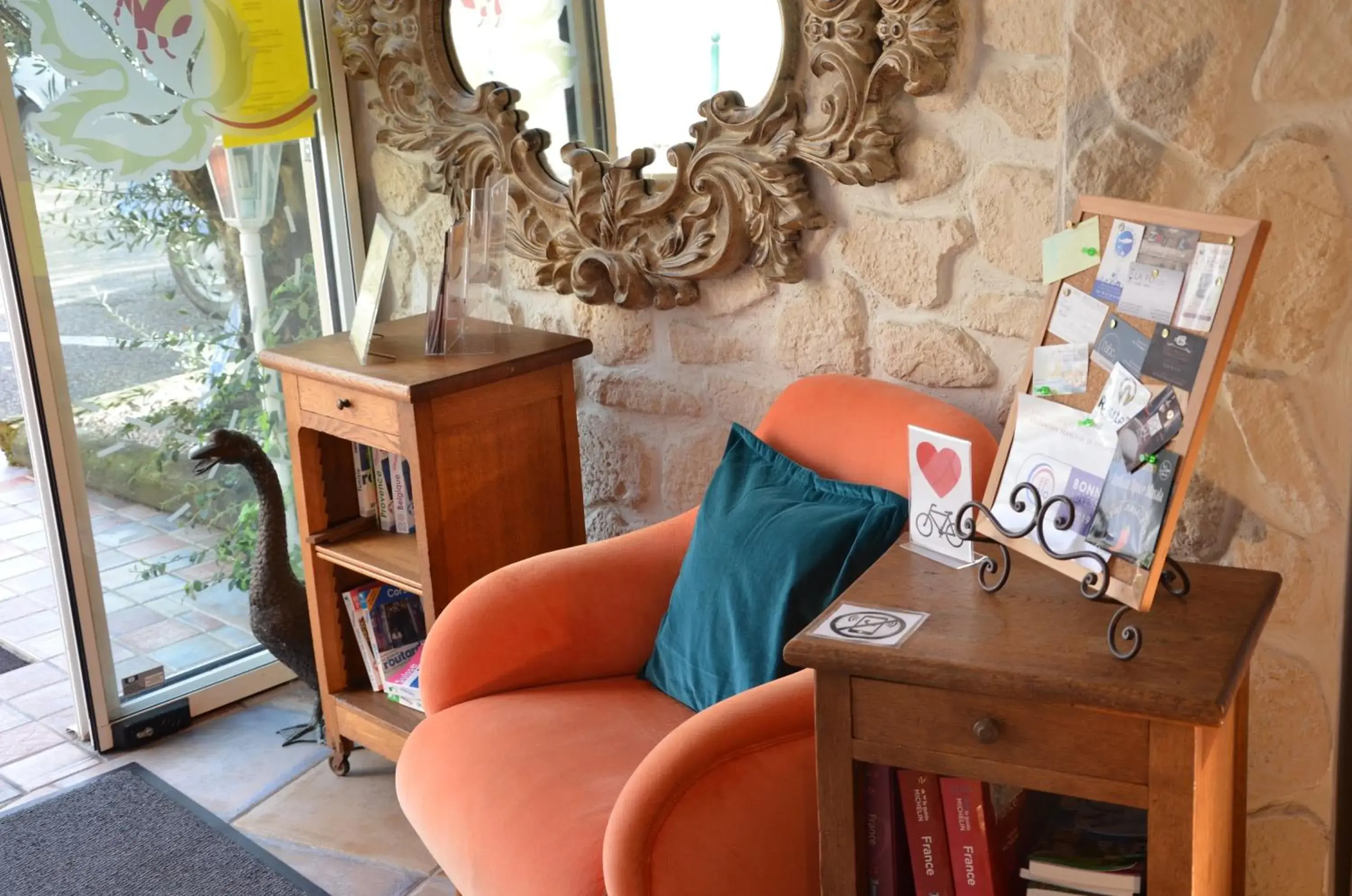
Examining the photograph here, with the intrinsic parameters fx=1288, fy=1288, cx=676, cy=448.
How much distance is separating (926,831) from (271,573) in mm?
1695

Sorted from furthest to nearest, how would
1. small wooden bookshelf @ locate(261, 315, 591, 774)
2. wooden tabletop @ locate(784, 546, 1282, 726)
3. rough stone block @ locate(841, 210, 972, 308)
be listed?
small wooden bookshelf @ locate(261, 315, 591, 774) < rough stone block @ locate(841, 210, 972, 308) < wooden tabletop @ locate(784, 546, 1282, 726)

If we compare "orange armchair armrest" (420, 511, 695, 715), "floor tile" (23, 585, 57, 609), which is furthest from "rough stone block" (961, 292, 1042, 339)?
"floor tile" (23, 585, 57, 609)

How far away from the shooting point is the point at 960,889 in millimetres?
1485

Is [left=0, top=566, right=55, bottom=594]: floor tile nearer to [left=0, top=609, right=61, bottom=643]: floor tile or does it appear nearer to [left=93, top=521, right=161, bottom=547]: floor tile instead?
[left=0, top=609, right=61, bottom=643]: floor tile

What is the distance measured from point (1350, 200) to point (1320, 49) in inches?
6.7

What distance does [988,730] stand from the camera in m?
1.35

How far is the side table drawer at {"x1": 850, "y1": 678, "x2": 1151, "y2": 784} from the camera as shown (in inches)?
51.4

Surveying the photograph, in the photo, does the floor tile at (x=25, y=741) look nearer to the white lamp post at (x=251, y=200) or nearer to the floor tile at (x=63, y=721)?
the floor tile at (x=63, y=721)

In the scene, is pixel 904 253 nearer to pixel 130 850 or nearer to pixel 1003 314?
pixel 1003 314

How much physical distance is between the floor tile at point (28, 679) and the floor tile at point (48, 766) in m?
0.39

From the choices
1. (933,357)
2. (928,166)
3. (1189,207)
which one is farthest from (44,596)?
(1189,207)

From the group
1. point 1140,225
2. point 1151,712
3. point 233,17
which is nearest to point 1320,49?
point 1140,225

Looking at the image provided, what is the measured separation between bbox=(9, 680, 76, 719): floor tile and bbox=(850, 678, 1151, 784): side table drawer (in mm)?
2301

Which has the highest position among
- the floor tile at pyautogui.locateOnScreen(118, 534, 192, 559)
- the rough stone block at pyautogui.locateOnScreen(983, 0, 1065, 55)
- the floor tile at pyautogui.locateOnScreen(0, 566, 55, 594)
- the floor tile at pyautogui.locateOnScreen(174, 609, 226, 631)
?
the rough stone block at pyautogui.locateOnScreen(983, 0, 1065, 55)
